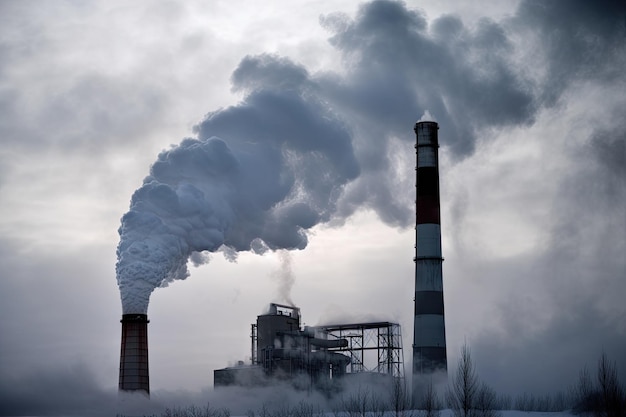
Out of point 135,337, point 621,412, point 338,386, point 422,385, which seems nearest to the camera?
point 621,412

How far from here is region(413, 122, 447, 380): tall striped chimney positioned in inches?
2175

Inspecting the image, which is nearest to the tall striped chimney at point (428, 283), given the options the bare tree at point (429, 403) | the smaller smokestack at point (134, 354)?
the bare tree at point (429, 403)

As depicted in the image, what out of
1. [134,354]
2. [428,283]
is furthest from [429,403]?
[134,354]

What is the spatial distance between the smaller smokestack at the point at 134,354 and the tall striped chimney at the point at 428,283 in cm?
1745

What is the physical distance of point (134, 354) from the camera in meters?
48.4

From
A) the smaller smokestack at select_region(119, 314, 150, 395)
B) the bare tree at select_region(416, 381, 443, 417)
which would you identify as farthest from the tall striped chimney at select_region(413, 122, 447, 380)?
the smaller smokestack at select_region(119, 314, 150, 395)

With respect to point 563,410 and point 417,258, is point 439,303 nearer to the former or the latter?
point 417,258

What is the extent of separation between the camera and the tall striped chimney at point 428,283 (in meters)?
55.2

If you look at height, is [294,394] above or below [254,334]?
below

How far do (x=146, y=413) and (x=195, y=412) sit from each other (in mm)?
3024

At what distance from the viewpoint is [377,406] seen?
51.2 m

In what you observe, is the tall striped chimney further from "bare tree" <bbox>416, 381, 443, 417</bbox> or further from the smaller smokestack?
Result: the smaller smokestack

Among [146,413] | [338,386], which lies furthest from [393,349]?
[146,413]

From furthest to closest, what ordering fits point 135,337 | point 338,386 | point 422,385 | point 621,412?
point 338,386
point 422,385
point 135,337
point 621,412
